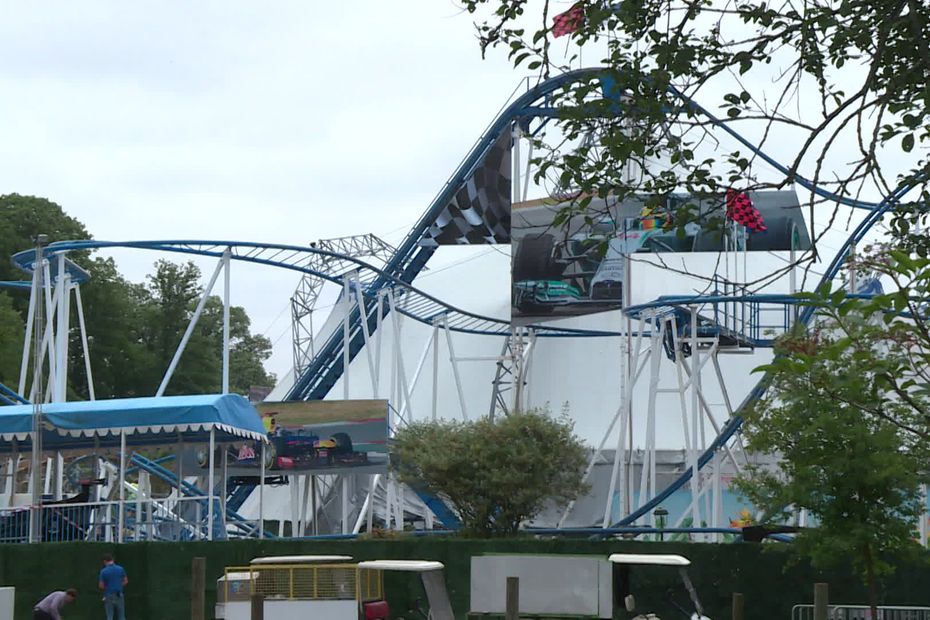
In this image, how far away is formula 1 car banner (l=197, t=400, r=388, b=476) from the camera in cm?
→ 3394

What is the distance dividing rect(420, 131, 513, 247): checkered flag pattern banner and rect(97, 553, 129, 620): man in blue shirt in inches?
Answer: 847

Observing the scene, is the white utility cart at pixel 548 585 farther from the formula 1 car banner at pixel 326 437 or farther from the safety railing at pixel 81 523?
the formula 1 car banner at pixel 326 437

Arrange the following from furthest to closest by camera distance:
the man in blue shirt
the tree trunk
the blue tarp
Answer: the blue tarp → the man in blue shirt → the tree trunk

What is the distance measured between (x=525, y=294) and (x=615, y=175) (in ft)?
93.7

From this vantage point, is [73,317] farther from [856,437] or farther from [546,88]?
[856,437]

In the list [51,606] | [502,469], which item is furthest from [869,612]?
[51,606]

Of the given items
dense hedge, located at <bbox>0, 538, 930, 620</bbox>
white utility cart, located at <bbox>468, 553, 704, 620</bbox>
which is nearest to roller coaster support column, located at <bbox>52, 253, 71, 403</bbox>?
dense hedge, located at <bbox>0, 538, 930, 620</bbox>

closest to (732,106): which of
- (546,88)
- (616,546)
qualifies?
(616,546)

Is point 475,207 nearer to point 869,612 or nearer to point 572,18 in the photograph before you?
point 869,612

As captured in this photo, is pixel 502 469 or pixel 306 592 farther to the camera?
pixel 502 469

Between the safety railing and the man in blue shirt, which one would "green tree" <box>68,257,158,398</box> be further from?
the man in blue shirt

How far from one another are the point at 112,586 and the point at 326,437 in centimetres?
1367

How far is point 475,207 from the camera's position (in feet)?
138

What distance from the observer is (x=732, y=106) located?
30.9 ft
